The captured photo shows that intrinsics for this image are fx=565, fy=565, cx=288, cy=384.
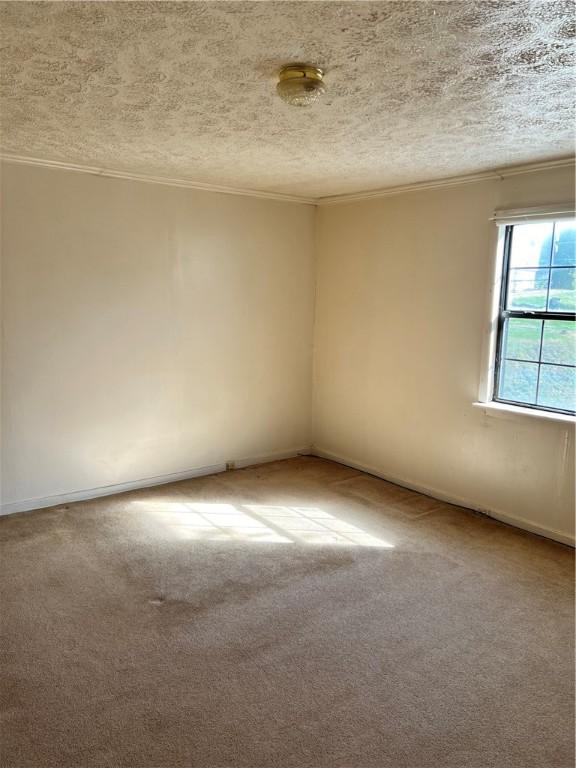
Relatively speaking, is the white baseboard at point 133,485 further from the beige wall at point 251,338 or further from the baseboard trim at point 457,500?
the baseboard trim at point 457,500

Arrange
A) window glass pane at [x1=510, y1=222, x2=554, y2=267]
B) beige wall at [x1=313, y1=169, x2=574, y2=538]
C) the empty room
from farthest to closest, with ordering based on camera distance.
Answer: beige wall at [x1=313, y1=169, x2=574, y2=538] → window glass pane at [x1=510, y1=222, x2=554, y2=267] → the empty room

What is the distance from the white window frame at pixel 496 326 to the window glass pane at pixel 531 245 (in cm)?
8

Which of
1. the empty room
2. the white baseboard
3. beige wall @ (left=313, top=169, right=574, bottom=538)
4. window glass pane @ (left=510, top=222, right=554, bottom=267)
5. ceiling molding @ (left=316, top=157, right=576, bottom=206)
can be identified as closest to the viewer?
the empty room

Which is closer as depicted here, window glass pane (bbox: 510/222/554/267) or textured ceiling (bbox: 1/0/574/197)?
textured ceiling (bbox: 1/0/574/197)

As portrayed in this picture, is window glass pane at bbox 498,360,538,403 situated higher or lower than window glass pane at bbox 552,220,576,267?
lower

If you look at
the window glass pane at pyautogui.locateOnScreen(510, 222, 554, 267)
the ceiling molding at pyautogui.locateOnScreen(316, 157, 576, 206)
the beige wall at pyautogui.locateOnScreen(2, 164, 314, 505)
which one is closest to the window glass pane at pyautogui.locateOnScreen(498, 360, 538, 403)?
the window glass pane at pyautogui.locateOnScreen(510, 222, 554, 267)

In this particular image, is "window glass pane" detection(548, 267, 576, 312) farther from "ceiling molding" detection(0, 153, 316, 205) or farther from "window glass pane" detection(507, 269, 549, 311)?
"ceiling molding" detection(0, 153, 316, 205)

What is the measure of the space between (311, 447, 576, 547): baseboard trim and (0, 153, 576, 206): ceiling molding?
2341 mm

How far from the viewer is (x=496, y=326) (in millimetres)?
4012

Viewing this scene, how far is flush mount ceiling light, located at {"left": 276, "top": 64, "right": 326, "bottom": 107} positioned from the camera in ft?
6.95

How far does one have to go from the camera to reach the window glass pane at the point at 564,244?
3617 millimetres

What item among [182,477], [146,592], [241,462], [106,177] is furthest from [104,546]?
[106,177]

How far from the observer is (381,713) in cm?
222

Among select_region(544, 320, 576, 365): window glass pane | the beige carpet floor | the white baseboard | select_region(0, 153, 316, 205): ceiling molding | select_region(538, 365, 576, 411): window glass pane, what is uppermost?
select_region(0, 153, 316, 205): ceiling molding
